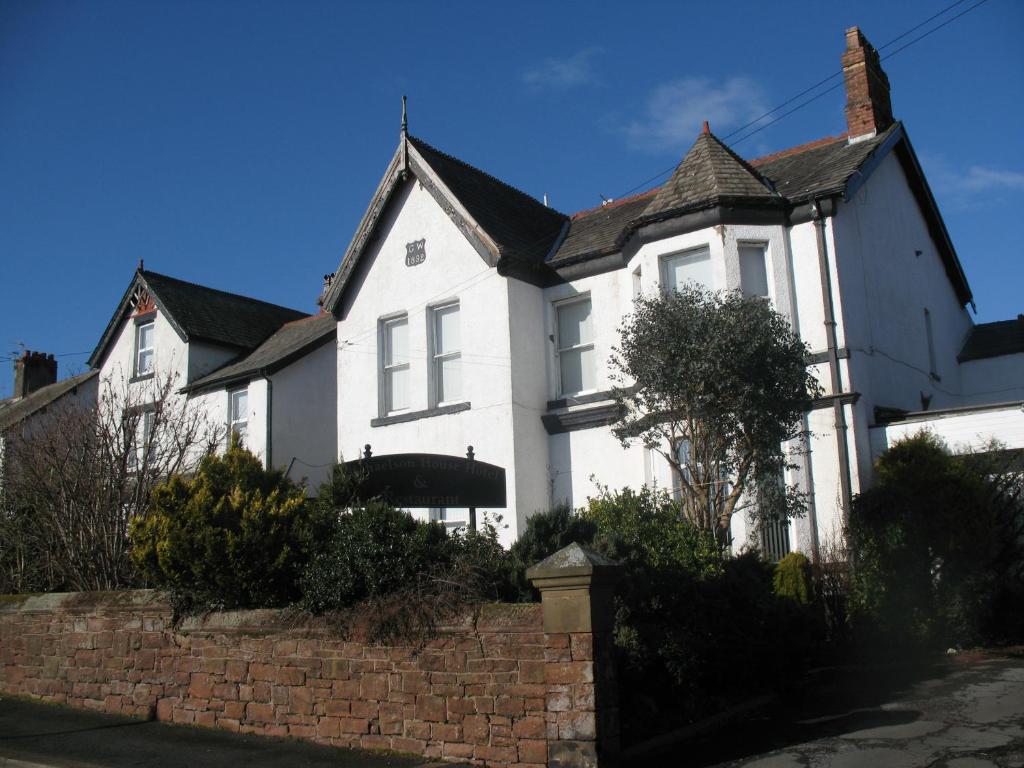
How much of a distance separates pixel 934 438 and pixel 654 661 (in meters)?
7.49

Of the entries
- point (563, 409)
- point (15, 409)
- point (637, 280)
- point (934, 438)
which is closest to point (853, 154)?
point (637, 280)

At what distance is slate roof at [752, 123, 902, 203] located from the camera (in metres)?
15.8

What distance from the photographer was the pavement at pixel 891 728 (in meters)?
7.90

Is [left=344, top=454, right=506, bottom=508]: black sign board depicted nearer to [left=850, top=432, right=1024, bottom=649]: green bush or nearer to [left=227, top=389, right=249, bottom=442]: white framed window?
[left=850, top=432, right=1024, bottom=649]: green bush

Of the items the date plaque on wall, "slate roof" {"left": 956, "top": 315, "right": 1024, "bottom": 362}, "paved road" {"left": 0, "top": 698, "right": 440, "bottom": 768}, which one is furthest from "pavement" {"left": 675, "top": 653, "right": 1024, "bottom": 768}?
"slate roof" {"left": 956, "top": 315, "right": 1024, "bottom": 362}

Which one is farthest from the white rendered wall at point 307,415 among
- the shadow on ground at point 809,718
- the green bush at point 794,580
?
the shadow on ground at point 809,718

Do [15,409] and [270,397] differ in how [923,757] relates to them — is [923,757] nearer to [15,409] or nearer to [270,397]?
[270,397]

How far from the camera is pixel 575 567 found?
791 centimetres

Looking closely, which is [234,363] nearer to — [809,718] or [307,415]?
[307,415]

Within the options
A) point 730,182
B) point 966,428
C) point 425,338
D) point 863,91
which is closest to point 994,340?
point 863,91

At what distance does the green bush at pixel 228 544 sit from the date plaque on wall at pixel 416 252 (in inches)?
335

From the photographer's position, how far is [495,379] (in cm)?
1738

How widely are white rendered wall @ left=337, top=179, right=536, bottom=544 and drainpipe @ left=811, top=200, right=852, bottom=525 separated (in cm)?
540

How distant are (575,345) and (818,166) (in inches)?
217
